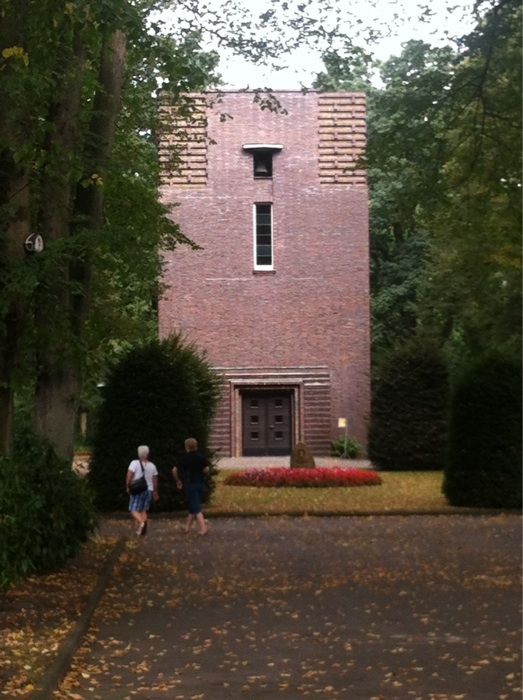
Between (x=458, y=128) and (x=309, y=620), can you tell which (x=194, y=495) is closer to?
(x=458, y=128)

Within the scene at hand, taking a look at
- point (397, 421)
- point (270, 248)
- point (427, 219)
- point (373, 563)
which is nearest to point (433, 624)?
point (373, 563)

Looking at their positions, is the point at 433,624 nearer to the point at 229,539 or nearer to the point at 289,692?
the point at 289,692

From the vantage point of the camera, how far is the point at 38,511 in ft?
56.0

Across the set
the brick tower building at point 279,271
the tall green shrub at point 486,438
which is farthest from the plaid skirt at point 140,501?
the brick tower building at point 279,271

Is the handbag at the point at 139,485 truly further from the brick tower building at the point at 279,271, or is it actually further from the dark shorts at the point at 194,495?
the brick tower building at the point at 279,271

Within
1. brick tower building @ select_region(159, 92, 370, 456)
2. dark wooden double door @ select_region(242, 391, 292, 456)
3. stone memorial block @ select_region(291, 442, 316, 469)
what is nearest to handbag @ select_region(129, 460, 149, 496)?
stone memorial block @ select_region(291, 442, 316, 469)

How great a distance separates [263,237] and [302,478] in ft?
50.3

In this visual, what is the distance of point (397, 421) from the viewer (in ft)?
145

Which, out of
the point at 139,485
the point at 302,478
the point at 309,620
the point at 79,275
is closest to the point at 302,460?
the point at 302,478

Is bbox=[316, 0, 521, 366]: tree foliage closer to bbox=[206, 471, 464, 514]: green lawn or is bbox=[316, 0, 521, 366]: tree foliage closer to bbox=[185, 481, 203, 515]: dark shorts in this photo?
bbox=[185, 481, 203, 515]: dark shorts

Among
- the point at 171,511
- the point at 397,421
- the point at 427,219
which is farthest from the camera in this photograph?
the point at 397,421

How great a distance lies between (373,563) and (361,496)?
13.5 meters

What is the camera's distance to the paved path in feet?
34.0

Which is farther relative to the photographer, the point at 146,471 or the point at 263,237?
the point at 263,237
